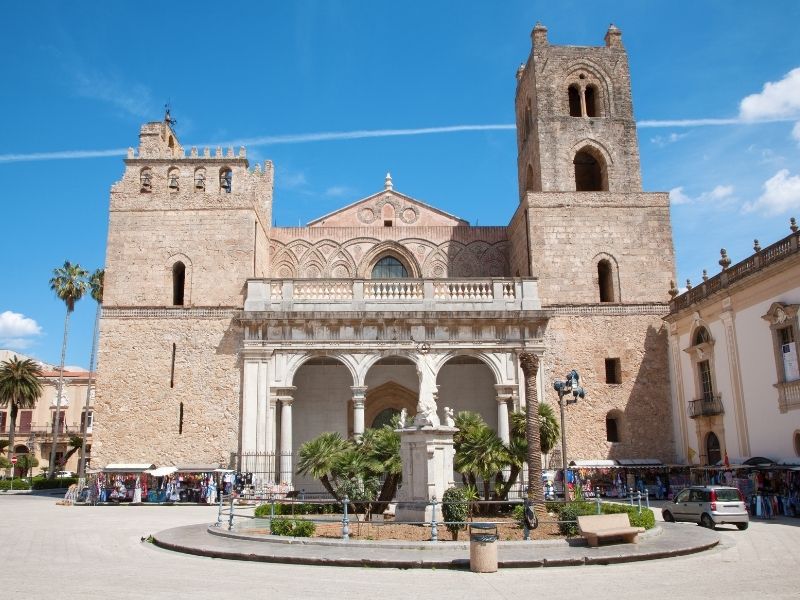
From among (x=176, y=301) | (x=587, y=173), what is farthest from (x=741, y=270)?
(x=176, y=301)

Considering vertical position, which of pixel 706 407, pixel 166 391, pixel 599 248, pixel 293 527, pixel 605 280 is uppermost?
pixel 599 248

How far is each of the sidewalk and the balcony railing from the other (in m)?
10.7

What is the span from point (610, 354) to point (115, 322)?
17477 mm

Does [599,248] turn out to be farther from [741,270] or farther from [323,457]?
[323,457]

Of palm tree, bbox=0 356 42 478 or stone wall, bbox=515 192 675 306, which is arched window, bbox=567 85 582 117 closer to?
stone wall, bbox=515 192 675 306

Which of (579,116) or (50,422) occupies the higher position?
(579,116)

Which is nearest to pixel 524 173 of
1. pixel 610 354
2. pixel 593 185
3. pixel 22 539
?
pixel 593 185

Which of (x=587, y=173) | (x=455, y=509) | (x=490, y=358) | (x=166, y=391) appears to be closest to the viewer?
(x=455, y=509)

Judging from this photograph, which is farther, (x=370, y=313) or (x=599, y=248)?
(x=599, y=248)

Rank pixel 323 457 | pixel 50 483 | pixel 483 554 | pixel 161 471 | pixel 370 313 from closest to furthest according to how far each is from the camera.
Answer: pixel 483 554 → pixel 323 457 → pixel 161 471 → pixel 370 313 → pixel 50 483

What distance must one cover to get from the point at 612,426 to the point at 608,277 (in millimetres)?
5447

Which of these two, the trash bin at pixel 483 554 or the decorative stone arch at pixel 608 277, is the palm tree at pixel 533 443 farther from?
the decorative stone arch at pixel 608 277

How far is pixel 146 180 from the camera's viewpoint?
93.7 ft

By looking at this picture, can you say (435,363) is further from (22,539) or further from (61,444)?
(61,444)
